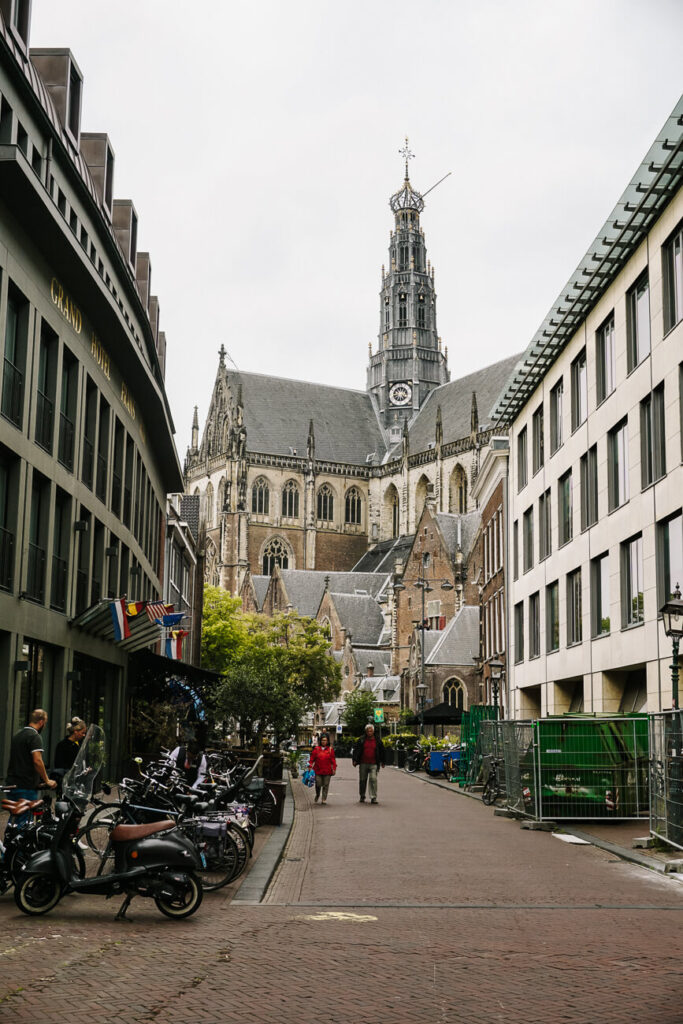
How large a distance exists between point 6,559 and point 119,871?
972 cm

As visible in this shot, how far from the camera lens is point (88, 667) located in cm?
2600

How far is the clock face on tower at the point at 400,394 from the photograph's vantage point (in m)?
125

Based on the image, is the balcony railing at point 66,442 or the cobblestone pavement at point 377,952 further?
the balcony railing at point 66,442

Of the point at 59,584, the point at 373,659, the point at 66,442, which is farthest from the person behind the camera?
the point at 373,659

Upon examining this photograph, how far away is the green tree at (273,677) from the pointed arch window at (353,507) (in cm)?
2406

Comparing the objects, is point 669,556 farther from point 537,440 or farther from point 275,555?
point 275,555

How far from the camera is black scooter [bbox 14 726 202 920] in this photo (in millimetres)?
9680

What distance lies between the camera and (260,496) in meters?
115

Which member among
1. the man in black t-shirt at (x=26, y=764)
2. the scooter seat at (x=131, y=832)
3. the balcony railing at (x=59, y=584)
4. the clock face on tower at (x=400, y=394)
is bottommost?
the scooter seat at (x=131, y=832)

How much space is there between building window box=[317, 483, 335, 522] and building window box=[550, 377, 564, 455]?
280 feet

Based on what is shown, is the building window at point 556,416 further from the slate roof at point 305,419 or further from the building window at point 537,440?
the slate roof at point 305,419

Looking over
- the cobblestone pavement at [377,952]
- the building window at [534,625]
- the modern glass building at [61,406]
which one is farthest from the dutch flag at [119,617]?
the building window at [534,625]

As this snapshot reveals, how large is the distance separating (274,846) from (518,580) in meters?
22.2

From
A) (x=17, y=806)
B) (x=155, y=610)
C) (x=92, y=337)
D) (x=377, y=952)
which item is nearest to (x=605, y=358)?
(x=92, y=337)
